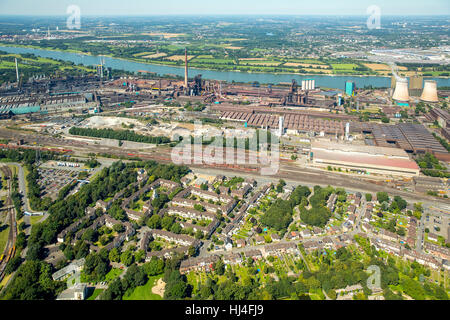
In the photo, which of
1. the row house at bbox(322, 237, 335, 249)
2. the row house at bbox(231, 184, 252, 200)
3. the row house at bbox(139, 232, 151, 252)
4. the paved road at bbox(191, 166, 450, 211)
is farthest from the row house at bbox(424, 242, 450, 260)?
the row house at bbox(139, 232, 151, 252)

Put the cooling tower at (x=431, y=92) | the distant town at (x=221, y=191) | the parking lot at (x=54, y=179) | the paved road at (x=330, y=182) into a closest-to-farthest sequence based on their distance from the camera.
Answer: the distant town at (x=221, y=191)
the paved road at (x=330, y=182)
the parking lot at (x=54, y=179)
the cooling tower at (x=431, y=92)

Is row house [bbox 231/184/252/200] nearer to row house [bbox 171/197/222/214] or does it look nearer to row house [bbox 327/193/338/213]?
row house [bbox 171/197/222/214]

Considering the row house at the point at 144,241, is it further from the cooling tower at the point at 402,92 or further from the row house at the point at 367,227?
the cooling tower at the point at 402,92

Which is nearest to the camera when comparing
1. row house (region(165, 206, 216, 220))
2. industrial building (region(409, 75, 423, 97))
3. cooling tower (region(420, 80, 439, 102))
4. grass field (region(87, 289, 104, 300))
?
grass field (region(87, 289, 104, 300))

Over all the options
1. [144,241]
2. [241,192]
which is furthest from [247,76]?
[144,241]

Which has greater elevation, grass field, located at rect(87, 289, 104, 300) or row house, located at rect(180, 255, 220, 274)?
row house, located at rect(180, 255, 220, 274)

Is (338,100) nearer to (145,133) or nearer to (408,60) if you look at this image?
A: (145,133)

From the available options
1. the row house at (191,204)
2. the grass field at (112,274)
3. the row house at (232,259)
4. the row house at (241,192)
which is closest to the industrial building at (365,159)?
the row house at (241,192)
